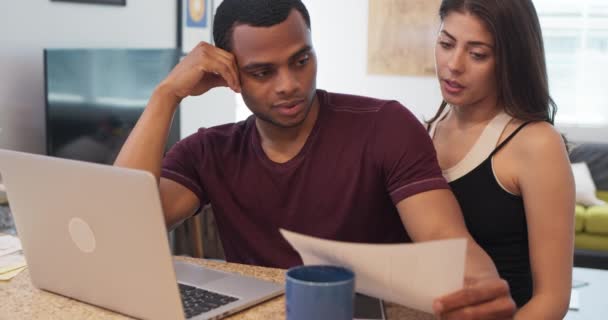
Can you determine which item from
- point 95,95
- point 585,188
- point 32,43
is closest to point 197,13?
point 95,95

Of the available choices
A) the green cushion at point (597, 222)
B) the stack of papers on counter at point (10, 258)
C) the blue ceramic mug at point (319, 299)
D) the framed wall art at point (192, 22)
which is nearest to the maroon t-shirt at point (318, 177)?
the stack of papers on counter at point (10, 258)

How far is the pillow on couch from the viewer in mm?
4965

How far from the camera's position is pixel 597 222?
468cm

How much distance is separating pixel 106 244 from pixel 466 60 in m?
0.78

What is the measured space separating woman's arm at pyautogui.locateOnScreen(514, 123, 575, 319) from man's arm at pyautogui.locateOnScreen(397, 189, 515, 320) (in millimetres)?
197

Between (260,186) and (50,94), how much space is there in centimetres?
229

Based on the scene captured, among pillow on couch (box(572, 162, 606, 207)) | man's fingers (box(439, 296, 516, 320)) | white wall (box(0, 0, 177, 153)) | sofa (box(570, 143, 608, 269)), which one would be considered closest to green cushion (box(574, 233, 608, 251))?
sofa (box(570, 143, 608, 269))

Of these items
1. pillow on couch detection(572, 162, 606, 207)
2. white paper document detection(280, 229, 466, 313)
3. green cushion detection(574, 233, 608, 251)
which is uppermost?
white paper document detection(280, 229, 466, 313)

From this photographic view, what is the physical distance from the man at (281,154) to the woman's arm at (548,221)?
0.66ft

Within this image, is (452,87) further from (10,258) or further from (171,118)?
(10,258)

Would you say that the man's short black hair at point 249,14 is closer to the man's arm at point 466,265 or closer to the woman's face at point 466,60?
the woman's face at point 466,60

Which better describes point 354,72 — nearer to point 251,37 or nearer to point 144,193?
point 251,37

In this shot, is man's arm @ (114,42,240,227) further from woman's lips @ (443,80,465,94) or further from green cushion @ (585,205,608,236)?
green cushion @ (585,205,608,236)

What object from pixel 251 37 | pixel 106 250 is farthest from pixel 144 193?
pixel 251 37
